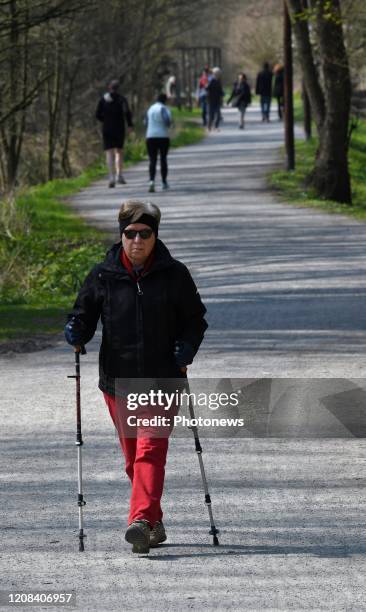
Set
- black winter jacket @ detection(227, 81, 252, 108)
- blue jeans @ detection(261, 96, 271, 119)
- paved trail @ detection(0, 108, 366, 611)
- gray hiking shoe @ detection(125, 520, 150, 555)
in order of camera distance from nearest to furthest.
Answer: paved trail @ detection(0, 108, 366, 611)
gray hiking shoe @ detection(125, 520, 150, 555)
black winter jacket @ detection(227, 81, 252, 108)
blue jeans @ detection(261, 96, 271, 119)

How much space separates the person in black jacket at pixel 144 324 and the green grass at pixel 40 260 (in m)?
7.38

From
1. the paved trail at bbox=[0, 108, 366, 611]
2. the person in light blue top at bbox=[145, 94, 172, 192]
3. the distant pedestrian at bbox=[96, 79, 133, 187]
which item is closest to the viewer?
the paved trail at bbox=[0, 108, 366, 611]

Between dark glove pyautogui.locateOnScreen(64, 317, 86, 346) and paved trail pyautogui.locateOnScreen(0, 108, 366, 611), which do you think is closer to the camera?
paved trail pyautogui.locateOnScreen(0, 108, 366, 611)

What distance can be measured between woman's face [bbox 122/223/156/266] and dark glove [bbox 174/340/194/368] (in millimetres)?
410

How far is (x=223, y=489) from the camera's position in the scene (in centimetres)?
813

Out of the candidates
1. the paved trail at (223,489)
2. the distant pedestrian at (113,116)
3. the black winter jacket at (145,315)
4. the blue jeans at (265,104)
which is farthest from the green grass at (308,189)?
the black winter jacket at (145,315)

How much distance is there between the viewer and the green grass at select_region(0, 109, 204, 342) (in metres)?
15.4

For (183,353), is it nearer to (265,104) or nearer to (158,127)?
(158,127)

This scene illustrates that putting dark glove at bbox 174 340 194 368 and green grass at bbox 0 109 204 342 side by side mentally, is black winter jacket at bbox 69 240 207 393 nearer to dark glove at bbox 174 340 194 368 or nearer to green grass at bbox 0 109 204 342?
dark glove at bbox 174 340 194 368

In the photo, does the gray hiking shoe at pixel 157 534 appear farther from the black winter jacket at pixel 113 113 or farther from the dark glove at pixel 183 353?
the black winter jacket at pixel 113 113

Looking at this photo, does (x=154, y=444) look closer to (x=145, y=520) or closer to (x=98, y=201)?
(x=145, y=520)

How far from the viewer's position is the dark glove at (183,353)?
669 cm

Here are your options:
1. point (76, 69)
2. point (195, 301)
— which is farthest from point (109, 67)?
point (195, 301)

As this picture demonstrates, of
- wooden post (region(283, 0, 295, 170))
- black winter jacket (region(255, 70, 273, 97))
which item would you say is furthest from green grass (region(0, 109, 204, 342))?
black winter jacket (region(255, 70, 273, 97))
